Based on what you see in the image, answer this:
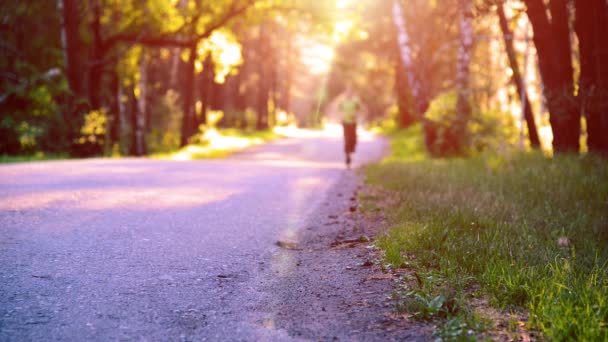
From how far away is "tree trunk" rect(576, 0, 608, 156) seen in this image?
376 inches

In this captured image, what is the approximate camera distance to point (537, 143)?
1628 centimetres

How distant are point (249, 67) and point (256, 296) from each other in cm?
5379

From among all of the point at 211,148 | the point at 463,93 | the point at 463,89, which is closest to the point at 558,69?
the point at 463,93

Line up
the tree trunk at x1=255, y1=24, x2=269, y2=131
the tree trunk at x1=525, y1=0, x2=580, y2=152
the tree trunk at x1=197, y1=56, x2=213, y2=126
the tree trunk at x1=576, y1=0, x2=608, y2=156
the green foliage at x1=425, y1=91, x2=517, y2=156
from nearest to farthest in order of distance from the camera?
1. the tree trunk at x1=576, y1=0, x2=608, y2=156
2. the tree trunk at x1=525, y1=0, x2=580, y2=152
3. the green foliage at x1=425, y1=91, x2=517, y2=156
4. the tree trunk at x1=197, y1=56, x2=213, y2=126
5. the tree trunk at x1=255, y1=24, x2=269, y2=131

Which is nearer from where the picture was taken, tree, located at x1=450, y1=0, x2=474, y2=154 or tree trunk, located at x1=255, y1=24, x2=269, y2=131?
tree, located at x1=450, y1=0, x2=474, y2=154

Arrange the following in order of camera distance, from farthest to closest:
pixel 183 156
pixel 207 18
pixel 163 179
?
pixel 207 18, pixel 183 156, pixel 163 179

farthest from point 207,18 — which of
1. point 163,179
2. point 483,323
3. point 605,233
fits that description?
point 483,323

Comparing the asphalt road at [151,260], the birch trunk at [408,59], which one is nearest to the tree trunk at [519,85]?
the birch trunk at [408,59]

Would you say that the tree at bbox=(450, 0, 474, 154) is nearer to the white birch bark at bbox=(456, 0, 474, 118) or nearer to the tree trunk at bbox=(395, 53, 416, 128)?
the white birch bark at bbox=(456, 0, 474, 118)

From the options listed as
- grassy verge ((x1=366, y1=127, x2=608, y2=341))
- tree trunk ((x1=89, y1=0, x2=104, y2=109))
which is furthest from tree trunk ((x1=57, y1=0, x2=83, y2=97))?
grassy verge ((x1=366, y1=127, x2=608, y2=341))

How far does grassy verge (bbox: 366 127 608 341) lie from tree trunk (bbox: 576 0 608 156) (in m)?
0.82

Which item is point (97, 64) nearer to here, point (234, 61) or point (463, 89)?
point (234, 61)

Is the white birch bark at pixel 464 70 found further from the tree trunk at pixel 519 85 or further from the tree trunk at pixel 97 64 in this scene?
the tree trunk at pixel 97 64

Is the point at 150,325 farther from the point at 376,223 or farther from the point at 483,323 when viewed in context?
the point at 376,223
